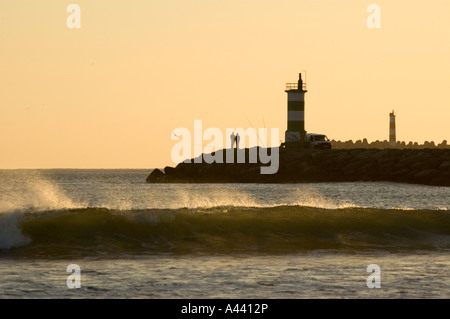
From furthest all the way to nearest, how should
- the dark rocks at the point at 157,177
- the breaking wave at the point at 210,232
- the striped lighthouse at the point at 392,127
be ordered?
the striped lighthouse at the point at 392,127
the dark rocks at the point at 157,177
the breaking wave at the point at 210,232

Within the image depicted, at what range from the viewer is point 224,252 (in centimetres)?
2169

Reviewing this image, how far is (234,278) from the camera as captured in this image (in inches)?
648

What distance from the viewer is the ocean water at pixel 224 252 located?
1526 centimetres

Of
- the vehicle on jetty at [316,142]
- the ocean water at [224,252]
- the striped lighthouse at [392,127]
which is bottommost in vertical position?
the ocean water at [224,252]

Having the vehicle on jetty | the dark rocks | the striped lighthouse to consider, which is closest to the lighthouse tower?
the vehicle on jetty

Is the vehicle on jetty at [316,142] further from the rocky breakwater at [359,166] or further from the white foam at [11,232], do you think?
the white foam at [11,232]

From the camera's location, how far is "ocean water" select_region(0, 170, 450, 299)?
15258mm

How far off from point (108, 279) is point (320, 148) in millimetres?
Result: 76160

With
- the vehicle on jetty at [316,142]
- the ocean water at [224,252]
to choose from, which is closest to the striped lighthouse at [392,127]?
the vehicle on jetty at [316,142]

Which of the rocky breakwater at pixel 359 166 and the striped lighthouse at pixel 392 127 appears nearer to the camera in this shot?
the rocky breakwater at pixel 359 166

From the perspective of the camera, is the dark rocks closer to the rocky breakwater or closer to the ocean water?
the rocky breakwater
